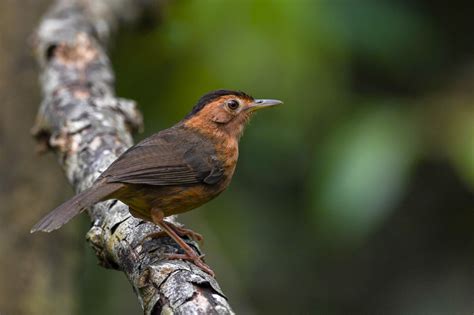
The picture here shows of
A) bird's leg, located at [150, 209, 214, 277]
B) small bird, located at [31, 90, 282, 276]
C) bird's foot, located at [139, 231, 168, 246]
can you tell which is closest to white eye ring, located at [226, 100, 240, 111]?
small bird, located at [31, 90, 282, 276]

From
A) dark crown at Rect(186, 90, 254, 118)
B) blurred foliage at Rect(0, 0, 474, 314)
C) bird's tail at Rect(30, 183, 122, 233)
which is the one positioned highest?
dark crown at Rect(186, 90, 254, 118)

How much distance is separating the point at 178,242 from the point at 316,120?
7.45ft

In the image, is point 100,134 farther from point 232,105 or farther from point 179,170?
point 232,105

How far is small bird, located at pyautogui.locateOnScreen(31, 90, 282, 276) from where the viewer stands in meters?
3.60

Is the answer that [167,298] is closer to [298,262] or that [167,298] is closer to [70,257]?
[70,257]

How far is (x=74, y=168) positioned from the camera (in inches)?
167

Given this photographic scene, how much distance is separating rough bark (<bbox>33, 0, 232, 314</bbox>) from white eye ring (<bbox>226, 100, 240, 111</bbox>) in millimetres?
466

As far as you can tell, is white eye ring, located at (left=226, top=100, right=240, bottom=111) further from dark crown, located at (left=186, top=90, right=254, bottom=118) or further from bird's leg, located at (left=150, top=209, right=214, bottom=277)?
bird's leg, located at (left=150, top=209, right=214, bottom=277)

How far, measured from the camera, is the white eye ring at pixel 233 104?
15.3ft

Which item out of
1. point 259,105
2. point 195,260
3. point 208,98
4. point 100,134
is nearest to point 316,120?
point 259,105

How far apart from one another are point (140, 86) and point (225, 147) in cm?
154

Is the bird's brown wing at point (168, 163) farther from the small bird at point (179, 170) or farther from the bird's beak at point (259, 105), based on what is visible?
the bird's beak at point (259, 105)

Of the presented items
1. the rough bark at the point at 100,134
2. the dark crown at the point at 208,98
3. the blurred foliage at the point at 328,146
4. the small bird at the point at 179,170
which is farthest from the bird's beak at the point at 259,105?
the rough bark at the point at 100,134

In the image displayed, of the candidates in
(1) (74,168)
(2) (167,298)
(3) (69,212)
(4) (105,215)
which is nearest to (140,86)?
(1) (74,168)
